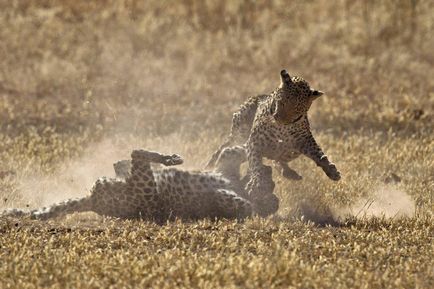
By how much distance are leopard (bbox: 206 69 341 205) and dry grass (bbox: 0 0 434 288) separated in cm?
43

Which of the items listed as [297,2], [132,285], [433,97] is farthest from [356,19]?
[132,285]

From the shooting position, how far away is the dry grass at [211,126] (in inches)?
259

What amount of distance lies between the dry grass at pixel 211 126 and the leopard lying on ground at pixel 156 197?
20 cm

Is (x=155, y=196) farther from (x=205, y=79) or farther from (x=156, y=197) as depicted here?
(x=205, y=79)

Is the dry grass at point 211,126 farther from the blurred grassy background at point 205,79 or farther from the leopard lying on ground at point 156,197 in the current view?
the leopard lying on ground at point 156,197

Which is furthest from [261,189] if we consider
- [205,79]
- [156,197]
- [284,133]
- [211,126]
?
[205,79]

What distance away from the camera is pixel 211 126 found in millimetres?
13266

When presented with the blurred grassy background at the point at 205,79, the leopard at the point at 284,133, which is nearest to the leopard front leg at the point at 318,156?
the leopard at the point at 284,133

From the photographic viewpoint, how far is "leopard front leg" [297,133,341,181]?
8.63m

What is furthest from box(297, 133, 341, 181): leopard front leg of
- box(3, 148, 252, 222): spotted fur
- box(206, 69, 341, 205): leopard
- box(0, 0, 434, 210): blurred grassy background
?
box(3, 148, 252, 222): spotted fur

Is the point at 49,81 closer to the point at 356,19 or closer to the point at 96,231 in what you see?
the point at 356,19

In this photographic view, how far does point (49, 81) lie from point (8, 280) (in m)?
8.94

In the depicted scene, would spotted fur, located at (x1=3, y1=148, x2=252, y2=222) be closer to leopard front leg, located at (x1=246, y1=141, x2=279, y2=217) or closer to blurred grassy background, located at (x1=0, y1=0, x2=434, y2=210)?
leopard front leg, located at (x1=246, y1=141, x2=279, y2=217)

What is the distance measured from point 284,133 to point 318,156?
0.38 metres
